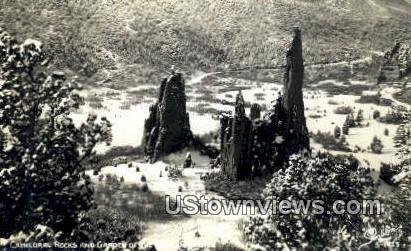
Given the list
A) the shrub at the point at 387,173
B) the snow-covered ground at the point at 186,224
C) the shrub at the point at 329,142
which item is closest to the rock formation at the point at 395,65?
the shrub at the point at 329,142

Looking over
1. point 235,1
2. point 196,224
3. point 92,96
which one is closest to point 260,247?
point 196,224

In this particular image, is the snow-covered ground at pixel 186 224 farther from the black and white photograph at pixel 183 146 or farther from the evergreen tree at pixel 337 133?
the evergreen tree at pixel 337 133

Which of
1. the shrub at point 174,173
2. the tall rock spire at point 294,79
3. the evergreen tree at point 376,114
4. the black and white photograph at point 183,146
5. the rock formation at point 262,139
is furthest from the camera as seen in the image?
the evergreen tree at point 376,114

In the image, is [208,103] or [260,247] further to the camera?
[208,103]

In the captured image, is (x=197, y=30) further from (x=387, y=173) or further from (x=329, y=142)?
(x=387, y=173)

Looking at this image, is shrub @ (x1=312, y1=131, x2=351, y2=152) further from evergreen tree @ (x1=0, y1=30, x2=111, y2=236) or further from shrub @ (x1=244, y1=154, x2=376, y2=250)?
evergreen tree @ (x1=0, y1=30, x2=111, y2=236)

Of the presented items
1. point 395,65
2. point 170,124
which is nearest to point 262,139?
point 170,124

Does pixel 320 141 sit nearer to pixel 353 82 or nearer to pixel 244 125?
pixel 244 125
